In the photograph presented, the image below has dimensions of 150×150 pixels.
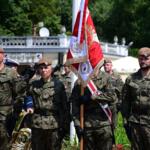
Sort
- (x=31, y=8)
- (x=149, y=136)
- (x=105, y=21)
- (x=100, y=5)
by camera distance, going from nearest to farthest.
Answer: (x=149, y=136) < (x=31, y=8) < (x=105, y=21) < (x=100, y=5)

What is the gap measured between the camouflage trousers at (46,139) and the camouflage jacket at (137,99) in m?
1.08

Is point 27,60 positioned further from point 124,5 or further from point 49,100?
point 49,100

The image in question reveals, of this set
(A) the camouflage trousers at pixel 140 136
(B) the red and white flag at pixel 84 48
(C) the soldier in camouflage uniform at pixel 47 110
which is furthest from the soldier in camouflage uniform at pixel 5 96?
(A) the camouflage trousers at pixel 140 136

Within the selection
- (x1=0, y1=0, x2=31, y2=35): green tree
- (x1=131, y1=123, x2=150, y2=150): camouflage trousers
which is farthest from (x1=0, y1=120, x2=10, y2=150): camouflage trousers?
(x1=0, y1=0, x2=31, y2=35): green tree

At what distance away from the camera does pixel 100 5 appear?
232ft

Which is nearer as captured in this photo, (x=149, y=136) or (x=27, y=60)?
(x=149, y=136)

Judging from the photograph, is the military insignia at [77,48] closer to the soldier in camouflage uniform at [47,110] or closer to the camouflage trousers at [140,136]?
the soldier in camouflage uniform at [47,110]

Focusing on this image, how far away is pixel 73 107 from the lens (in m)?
8.43

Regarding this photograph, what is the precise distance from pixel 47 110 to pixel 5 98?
0.63m

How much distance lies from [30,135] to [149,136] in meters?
1.80

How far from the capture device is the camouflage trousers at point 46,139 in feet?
28.4

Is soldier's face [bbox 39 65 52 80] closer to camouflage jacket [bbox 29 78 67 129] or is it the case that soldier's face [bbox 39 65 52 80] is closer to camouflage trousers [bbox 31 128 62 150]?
camouflage jacket [bbox 29 78 67 129]

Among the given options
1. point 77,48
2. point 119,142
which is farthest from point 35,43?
point 77,48

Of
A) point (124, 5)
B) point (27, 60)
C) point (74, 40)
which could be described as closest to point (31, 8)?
point (124, 5)
